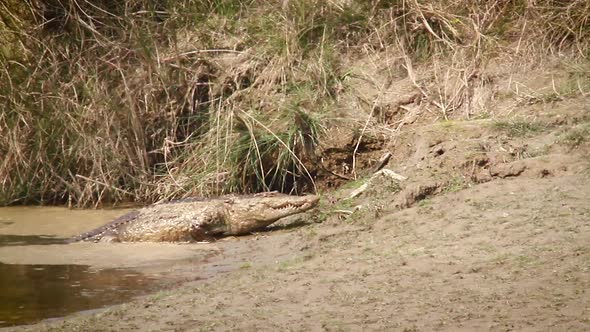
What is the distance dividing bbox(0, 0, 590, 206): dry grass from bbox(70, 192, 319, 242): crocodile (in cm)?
75

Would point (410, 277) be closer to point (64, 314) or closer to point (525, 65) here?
point (64, 314)

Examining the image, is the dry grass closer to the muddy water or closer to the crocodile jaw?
the muddy water

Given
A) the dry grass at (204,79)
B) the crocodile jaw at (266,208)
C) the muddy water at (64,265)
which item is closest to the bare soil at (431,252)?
the crocodile jaw at (266,208)

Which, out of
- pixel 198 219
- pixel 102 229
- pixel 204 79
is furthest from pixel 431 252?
pixel 204 79

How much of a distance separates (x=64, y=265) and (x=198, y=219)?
1.36 m

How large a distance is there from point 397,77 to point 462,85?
789mm

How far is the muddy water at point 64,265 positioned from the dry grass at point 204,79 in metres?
0.59

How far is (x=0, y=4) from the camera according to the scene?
9.99 m

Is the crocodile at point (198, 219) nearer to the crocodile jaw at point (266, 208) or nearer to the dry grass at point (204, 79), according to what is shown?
the crocodile jaw at point (266, 208)

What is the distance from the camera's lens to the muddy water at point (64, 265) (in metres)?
6.00

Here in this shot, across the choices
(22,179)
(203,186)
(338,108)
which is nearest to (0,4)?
(22,179)

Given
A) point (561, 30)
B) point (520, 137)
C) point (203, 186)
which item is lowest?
point (203, 186)

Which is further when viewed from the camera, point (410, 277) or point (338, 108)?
point (338, 108)

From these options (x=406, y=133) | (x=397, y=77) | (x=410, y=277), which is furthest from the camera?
(x=397, y=77)
